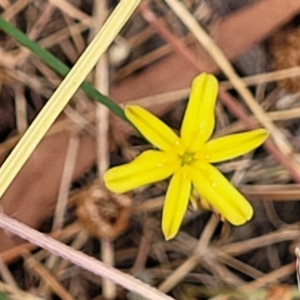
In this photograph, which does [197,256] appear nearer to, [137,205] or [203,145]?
[137,205]

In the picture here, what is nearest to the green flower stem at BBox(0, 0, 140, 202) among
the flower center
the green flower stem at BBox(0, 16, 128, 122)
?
the green flower stem at BBox(0, 16, 128, 122)

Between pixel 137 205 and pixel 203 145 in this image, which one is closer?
pixel 203 145

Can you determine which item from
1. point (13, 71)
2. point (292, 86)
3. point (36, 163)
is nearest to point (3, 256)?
point (36, 163)

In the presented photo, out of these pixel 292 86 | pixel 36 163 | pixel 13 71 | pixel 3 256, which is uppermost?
pixel 292 86

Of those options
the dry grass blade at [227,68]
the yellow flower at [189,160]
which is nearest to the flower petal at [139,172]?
the yellow flower at [189,160]

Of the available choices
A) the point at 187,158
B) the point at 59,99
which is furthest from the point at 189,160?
the point at 59,99

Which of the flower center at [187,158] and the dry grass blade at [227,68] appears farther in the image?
the dry grass blade at [227,68]

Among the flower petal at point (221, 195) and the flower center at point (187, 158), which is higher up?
the flower center at point (187, 158)

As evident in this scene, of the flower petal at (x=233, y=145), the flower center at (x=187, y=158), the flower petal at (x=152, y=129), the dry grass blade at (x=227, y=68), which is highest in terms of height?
the dry grass blade at (x=227, y=68)

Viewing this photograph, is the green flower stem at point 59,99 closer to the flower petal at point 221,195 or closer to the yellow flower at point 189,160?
the yellow flower at point 189,160
